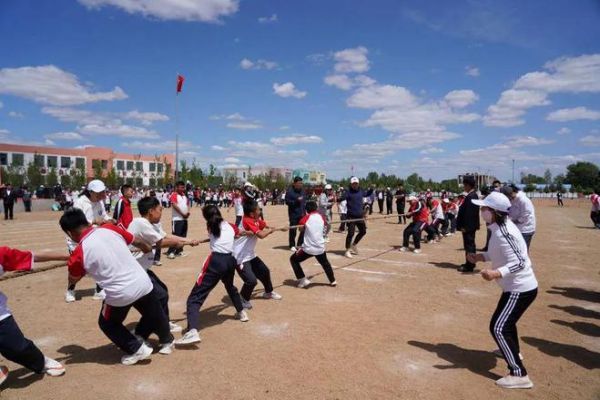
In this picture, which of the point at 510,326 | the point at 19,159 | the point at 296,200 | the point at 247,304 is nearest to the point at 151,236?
the point at 247,304

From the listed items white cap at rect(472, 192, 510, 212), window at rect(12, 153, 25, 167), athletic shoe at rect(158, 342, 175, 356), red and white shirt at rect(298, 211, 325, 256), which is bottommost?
athletic shoe at rect(158, 342, 175, 356)

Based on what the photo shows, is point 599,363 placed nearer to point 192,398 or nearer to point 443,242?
point 192,398

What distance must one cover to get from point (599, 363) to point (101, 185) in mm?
7694

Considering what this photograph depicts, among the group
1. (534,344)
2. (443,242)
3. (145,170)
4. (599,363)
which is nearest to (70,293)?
(534,344)

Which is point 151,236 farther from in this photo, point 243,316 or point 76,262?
point 243,316

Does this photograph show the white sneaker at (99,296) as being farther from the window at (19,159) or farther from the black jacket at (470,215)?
the window at (19,159)

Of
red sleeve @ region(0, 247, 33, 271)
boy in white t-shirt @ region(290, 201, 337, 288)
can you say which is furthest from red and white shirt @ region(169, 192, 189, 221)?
red sleeve @ region(0, 247, 33, 271)

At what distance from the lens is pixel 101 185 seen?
7043 mm

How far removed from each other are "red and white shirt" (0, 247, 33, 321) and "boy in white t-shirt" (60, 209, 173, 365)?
1.21 ft

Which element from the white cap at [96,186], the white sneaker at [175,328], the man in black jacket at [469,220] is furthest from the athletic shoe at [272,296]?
the man in black jacket at [469,220]

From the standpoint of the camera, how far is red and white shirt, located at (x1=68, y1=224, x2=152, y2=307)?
402 cm

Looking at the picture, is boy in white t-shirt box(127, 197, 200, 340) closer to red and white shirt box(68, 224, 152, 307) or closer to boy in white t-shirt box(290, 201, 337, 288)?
red and white shirt box(68, 224, 152, 307)

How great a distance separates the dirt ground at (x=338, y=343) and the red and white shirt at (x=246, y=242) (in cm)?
88

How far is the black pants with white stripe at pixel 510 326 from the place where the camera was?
13.1 feet
